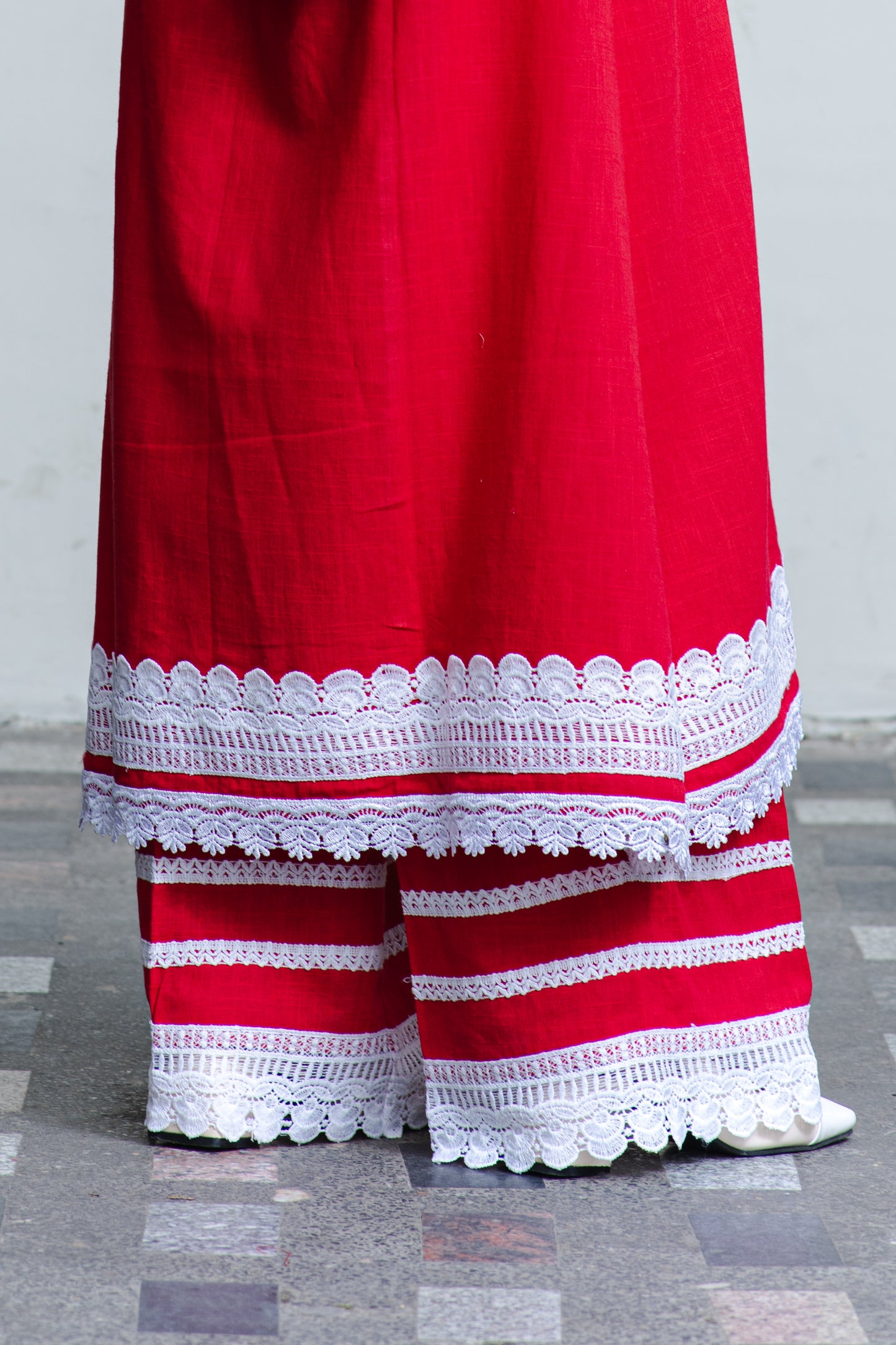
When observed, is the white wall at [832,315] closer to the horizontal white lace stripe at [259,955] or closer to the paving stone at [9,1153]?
the horizontal white lace stripe at [259,955]

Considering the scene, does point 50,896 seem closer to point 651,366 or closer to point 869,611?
point 651,366

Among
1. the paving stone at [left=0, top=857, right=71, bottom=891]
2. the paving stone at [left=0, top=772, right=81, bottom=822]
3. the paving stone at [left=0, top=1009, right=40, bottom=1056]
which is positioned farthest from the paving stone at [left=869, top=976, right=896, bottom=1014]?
the paving stone at [left=0, top=772, right=81, bottom=822]

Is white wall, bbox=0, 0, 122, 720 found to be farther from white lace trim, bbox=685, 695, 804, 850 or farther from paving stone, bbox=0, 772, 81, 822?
white lace trim, bbox=685, 695, 804, 850

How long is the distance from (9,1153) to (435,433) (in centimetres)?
83

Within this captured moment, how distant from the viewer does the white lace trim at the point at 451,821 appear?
156 cm

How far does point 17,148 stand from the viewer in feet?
12.6

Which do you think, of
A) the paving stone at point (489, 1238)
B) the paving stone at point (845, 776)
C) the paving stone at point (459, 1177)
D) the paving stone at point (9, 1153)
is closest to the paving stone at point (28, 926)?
the paving stone at point (9, 1153)

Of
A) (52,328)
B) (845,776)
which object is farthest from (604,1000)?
(52,328)

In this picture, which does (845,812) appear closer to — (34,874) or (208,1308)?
(34,874)

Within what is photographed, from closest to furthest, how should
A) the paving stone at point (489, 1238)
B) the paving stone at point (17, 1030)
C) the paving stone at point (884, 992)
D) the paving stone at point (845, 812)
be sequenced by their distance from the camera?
the paving stone at point (489, 1238) → the paving stone at point (17, 1030) → the paving stone at point (884, 992) → the paving stone at point (845, 812)

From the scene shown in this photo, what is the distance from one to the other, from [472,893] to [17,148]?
269 cm

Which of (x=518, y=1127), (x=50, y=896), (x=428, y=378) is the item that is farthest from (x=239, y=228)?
(x=50, y=896)

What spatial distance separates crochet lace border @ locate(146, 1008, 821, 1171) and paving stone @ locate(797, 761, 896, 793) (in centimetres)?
177

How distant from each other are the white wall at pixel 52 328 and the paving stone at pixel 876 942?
201cm
